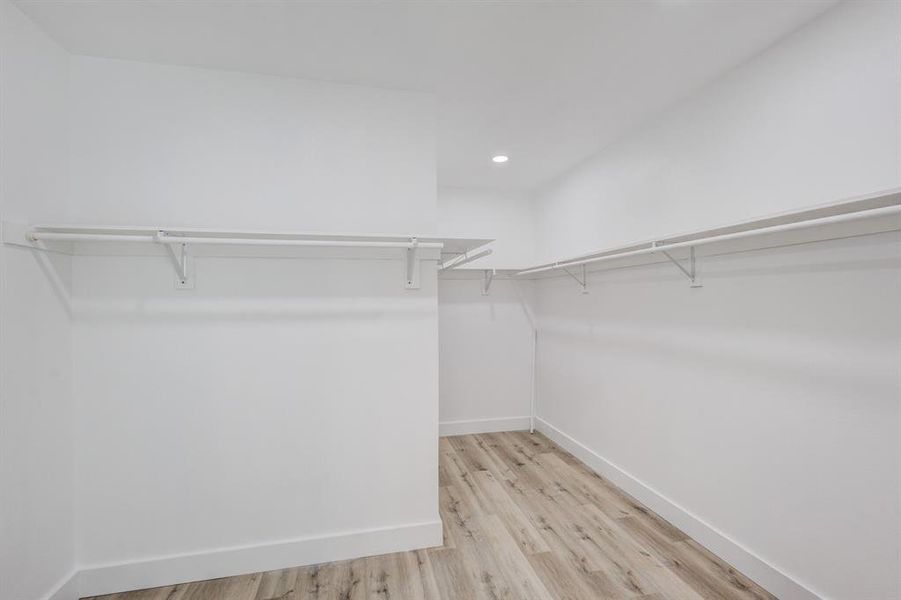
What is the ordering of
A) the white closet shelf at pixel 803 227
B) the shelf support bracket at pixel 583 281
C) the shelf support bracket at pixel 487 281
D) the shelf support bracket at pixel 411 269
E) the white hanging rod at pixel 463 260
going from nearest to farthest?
1. the white closet shelf at pixel 803 227
2. the shelf support bracket at pixel 411 269
3. the white hanging rod at pixel 463 260
4. the shelf support bracket at pixel 583 281
5. the shelf support bracket at pixel 487 281

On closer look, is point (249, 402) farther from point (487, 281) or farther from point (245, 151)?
point (487, 281)

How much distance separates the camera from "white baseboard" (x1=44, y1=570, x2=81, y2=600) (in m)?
1.57

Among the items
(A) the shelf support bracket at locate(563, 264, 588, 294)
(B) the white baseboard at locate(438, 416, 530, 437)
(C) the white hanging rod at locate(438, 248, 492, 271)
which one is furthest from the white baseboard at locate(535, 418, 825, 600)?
(C) the white hanging rod at locate(438, 248, 492, 271)

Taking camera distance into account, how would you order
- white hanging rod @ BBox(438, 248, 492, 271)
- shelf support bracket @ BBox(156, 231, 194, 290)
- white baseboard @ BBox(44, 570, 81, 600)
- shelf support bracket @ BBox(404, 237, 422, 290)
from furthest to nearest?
white hanging rod @ BBox(438, 248, 492, 271), shelf support bracket @ BBox(404, 237, 422, 290), shelf support bracket @ BBox(156, 231, 194, 290), white baseboard @ BBox(44, 570, 81, 600)

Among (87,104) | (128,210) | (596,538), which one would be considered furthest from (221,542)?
(87,104)

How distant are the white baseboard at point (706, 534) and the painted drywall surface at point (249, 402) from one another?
4.25 ft

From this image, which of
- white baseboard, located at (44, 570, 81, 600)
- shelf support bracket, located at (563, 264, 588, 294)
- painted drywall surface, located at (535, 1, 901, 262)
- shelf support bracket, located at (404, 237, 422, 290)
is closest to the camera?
painted drywall surface, located at (535, 1, 901, 262)

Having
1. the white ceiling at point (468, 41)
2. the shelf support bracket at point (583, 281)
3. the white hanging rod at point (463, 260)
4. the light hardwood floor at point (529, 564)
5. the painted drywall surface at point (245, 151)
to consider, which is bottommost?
the light hardwood floor at point (529, 564)

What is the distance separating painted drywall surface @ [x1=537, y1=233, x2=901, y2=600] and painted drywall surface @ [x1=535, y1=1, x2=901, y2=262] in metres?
0.25

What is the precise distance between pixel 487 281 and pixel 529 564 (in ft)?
7.35

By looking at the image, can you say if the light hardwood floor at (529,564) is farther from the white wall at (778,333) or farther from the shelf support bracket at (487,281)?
the shelf support bracket at (487,281)

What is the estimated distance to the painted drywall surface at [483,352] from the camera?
361 cm

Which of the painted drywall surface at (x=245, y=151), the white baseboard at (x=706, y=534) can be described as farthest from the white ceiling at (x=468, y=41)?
the white baseboard at (x=706, y=534)

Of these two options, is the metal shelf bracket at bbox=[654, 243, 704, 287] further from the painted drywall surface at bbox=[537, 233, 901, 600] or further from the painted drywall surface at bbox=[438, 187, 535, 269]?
the painted drywall surface at bbox=[438, 187, 535, 269]
